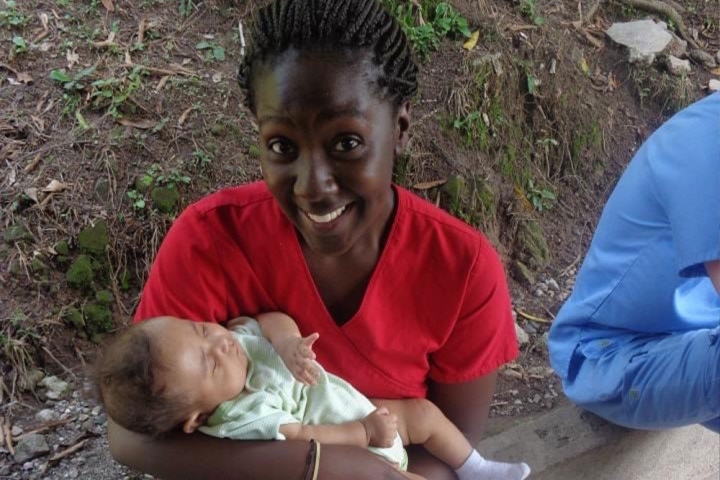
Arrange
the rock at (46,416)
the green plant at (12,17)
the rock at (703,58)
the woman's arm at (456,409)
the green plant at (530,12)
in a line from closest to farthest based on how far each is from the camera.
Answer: the woman's arm at (456,409) < the rock at (46,416) < the green plant at (12,17) < the green plant at (530,12) < the rock at (703,58)

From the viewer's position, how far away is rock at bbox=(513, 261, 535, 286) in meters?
3.72

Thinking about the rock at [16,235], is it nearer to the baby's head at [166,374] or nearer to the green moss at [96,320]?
the green moss at [96,320]

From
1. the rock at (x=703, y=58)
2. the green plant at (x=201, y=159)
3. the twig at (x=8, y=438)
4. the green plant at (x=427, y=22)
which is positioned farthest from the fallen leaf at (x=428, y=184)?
the rock at (x=703, y=58)

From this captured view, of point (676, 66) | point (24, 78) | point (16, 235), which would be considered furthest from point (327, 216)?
point (676, 66)

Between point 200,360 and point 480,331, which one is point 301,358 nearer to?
point 200,360

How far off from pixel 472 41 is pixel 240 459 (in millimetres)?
2694

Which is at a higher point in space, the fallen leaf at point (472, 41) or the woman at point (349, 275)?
the fallen leaf at point (472, 41)

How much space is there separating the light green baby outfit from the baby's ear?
2 cm

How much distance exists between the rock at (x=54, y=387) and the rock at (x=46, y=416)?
0.18 feet

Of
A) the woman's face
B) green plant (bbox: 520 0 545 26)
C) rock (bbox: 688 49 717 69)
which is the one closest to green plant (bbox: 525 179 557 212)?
green plant (bbox: 520 0 545 26)

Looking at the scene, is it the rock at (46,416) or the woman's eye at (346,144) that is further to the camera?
the rock at (46,416)

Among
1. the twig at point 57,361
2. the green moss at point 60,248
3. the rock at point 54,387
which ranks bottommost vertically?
the rock at point 54,387

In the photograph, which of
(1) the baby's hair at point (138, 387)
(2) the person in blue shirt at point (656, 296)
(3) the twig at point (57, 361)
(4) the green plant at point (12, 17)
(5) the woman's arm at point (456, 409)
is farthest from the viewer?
(4) the green plant at point (12, 17)

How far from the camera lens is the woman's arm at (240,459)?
1996 mm
